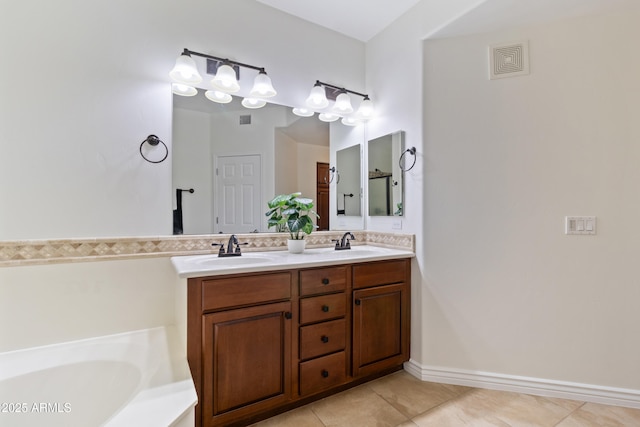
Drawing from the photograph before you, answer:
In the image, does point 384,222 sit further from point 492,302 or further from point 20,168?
point 20,168

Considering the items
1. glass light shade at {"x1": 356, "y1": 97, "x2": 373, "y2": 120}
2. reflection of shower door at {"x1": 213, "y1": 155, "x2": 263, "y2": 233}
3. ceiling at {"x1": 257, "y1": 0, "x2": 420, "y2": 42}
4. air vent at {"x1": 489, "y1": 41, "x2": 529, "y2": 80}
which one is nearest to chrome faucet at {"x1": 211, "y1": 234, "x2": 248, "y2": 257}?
reflection of shower door at {"x1": 213, "y1": 155, "x2": 263, "y2": 233}

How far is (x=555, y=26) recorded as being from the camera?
176cm

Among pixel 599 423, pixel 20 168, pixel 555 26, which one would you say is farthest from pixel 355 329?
pixel 555 26

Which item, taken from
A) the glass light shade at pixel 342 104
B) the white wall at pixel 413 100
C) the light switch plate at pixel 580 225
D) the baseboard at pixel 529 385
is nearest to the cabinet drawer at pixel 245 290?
the white wall at pixel 413 100

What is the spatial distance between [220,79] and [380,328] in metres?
1.95

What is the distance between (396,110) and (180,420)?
227 cm

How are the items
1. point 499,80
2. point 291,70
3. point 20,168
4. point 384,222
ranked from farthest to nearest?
point 384,222 < point 291,70 < point 499,80 < point 20,168

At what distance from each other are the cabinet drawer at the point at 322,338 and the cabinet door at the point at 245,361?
0.10 meters

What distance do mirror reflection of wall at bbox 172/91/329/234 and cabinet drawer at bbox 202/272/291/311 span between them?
2.06ft

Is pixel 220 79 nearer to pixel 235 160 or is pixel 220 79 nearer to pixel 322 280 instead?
pixel 235 160

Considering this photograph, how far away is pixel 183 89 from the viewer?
1.82m

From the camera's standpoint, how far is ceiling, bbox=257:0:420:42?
2090 mm

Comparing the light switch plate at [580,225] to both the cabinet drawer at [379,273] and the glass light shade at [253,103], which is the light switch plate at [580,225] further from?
the glass light shade at [253,103]

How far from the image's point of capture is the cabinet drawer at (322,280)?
1.62 m
